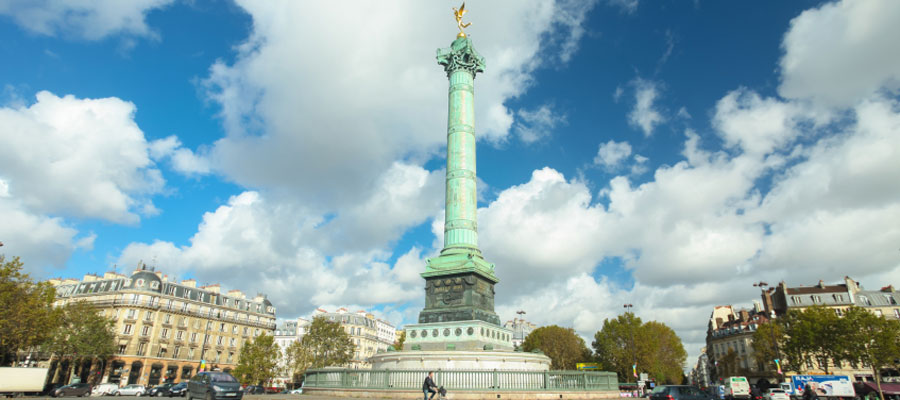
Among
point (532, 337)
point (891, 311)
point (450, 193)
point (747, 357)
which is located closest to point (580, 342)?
point (532, 337)

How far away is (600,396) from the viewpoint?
22250 mm

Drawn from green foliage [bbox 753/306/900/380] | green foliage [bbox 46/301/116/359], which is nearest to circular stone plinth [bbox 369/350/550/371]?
green foliage [bbox 753/306/900/380]

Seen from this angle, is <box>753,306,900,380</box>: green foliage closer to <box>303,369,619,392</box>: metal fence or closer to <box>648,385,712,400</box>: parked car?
<box>648,385,712,400</box>: parked car

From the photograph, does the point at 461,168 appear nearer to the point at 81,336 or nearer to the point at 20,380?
the point at 20,380

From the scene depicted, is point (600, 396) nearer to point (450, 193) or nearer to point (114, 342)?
point (450, 193)

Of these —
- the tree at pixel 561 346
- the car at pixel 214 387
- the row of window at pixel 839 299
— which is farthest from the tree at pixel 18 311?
the row of window at pixel 839 299

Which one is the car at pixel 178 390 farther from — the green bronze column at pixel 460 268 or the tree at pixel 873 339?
the tree at pixel 873 339

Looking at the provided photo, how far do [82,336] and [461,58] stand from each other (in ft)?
152

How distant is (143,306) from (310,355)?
66.3 ft

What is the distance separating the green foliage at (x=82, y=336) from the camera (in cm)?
4803

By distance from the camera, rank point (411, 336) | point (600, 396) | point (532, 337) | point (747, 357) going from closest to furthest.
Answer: point (600, 396) < point (411, 336) < point (747, 357) < point (532, 337)

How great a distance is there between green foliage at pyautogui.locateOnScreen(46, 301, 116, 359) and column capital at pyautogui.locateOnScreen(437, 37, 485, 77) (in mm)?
43704

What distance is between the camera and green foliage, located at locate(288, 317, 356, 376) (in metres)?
57.1

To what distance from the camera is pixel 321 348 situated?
5762 centimetres
